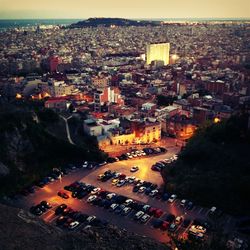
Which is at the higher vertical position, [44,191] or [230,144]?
[230,144]

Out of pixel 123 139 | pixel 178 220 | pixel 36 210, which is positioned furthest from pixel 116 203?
pixel 123 139

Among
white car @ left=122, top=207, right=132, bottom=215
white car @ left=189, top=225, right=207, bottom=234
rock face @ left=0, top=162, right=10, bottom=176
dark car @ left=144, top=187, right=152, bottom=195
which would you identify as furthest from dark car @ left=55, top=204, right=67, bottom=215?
white car @ left=189, top=225, right=207, bottom=234

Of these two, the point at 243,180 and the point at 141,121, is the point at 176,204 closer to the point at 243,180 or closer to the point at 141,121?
the point at 243,180

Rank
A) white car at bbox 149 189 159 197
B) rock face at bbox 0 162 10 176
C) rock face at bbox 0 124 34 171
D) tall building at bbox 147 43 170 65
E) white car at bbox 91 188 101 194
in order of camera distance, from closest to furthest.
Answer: white car at bbox 149 189 159 197 < white car at bbox 91 188 101 194 < rock face at bbox 0 162 10 176 < rock face at bbox 0 124 34 171 < tall building at bbox 147 43 170 65

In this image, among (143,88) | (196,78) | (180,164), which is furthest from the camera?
(196,78)

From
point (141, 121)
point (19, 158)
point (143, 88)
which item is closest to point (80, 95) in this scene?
point (143, 88)

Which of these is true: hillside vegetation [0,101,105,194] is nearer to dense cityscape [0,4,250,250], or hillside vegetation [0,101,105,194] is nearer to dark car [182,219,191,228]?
dense cityscape [0,4,250,250]

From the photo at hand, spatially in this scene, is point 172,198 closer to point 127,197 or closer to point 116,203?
point 127,197
